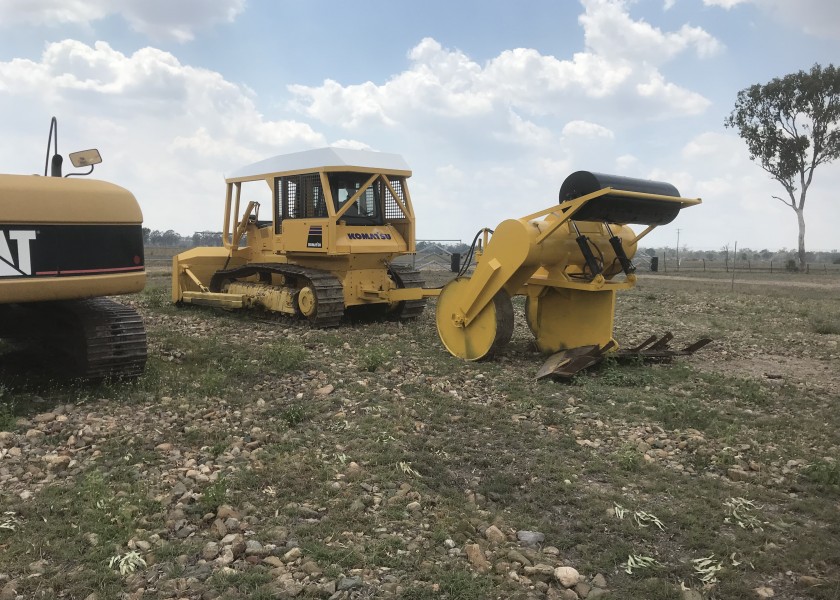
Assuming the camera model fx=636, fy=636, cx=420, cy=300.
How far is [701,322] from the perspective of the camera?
11992 mm

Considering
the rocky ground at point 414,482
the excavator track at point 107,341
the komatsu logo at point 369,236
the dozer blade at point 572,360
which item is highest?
the komatsu logo at point 369,236

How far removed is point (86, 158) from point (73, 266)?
1087 mm

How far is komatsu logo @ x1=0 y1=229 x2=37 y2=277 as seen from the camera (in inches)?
191

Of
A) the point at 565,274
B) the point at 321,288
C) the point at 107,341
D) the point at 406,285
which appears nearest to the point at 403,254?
the point at 406,285

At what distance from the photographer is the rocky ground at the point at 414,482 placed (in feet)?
10.5

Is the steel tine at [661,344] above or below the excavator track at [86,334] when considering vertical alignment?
below

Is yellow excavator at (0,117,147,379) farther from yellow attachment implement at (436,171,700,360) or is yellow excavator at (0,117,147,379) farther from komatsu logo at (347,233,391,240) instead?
komatsu logo at (347,233,391,240)

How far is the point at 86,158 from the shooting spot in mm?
5672

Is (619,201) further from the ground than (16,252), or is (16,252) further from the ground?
(619,201)

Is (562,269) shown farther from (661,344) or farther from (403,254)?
(403,254)

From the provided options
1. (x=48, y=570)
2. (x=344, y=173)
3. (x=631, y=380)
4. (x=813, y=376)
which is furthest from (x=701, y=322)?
(x=48, y=570)

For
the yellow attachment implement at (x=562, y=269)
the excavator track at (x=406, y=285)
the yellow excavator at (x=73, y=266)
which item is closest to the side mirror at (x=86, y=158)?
the yellow excavator at (x=73, y=266)

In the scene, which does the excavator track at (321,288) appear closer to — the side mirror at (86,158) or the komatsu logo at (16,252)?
the side mirror at (86,158)

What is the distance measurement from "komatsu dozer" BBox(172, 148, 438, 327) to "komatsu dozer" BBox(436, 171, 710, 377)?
5.30 feet
